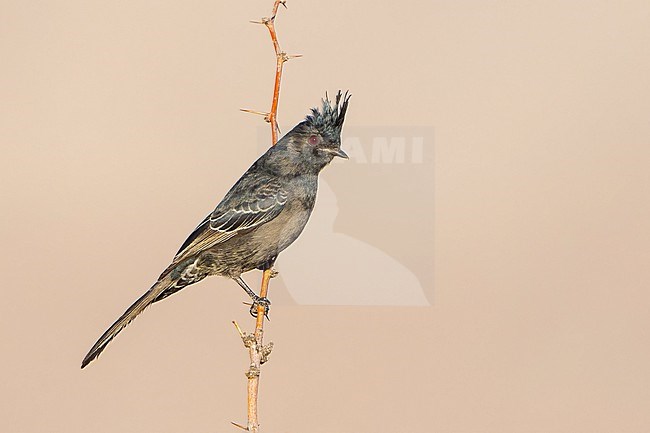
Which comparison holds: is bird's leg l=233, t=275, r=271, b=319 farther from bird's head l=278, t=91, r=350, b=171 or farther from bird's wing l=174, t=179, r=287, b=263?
bird's head l=278, t=91, r=350, b=171

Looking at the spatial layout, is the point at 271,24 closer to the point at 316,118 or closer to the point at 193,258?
the point at 316,118

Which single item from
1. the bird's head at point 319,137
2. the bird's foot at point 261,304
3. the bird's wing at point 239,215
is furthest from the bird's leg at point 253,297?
the bird's head at point 319,137

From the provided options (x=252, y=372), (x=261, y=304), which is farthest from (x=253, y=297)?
(x=252, y=372)

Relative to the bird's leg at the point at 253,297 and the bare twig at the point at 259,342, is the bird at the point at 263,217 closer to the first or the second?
the bird's leg at the point at 253,297

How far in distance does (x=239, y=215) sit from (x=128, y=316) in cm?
64

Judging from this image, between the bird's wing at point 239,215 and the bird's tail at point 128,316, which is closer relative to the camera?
the bird's tail at point 128,316

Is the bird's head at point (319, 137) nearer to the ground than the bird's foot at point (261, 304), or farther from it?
farther from it

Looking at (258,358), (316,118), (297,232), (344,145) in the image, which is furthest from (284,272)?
(258,358)

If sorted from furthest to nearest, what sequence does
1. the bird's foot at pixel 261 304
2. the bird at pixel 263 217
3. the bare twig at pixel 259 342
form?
the bird at pixel 263 217
the bird's foot at pixel 261 304
the bare twig at pixel 259 342

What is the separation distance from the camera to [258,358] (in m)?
2.76

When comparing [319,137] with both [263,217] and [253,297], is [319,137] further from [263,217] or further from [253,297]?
[253,297]

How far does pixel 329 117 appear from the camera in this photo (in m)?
3.22

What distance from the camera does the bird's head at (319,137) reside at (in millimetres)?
3203

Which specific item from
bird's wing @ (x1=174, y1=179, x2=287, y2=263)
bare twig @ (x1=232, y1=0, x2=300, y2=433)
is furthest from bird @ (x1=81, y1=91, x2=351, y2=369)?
bare twig @ (x1=232, y1=0, x2=300, y2=433)
